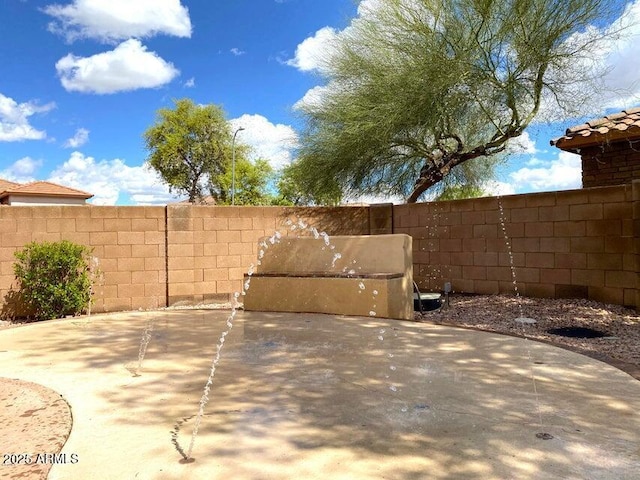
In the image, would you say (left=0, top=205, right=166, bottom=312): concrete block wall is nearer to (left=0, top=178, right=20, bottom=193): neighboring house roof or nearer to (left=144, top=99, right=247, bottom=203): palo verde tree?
(left=144, top=99, right=247, bottom=203): palo verde tree

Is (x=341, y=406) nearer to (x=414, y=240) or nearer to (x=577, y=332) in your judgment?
(x=577, y=332)

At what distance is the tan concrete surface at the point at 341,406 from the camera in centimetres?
239

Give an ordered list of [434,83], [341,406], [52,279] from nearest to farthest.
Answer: [341,406]
[52,279]
[434,83]

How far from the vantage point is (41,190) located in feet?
98.6

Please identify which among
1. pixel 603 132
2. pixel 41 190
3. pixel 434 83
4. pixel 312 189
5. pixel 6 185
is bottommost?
pixel 312 189

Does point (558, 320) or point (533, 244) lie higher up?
point (533, 244)

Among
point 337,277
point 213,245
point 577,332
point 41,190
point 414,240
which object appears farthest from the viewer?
point 41,190

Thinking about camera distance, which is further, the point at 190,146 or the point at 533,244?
the point at 190,146

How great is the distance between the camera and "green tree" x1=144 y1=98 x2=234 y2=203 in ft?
104

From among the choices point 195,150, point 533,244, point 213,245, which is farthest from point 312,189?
point 195,150

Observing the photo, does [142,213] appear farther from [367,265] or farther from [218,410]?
[218,410]

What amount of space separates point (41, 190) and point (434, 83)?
28095 millimetres

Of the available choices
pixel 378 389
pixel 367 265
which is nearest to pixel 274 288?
pixel 367 265

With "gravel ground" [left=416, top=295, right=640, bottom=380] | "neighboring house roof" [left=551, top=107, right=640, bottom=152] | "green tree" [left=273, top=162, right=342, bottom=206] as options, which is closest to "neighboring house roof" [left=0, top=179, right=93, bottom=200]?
"green tree" [left=273, top=162, right=342, bottom=206]
